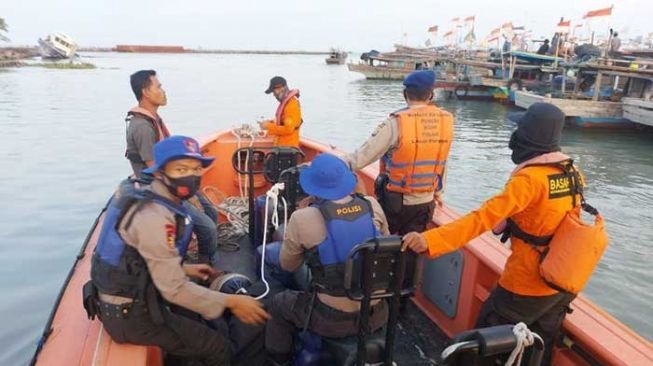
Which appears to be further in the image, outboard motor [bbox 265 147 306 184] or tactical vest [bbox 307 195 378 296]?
outboard motor [bbox 265 147 306 184]

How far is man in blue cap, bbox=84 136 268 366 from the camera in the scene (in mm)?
1916

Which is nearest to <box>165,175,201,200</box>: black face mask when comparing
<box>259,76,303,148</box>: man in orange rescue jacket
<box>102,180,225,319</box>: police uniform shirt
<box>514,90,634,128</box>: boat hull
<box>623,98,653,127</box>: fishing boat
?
<box>102,180,225,319</box>: police uniform shirt

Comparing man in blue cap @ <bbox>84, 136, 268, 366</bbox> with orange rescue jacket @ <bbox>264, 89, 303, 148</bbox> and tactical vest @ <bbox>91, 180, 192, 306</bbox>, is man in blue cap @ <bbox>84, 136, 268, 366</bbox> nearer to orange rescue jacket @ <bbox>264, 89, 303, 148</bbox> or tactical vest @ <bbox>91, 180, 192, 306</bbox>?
tactical vest @ <bbox>91, 180, 192, 306</bbox>

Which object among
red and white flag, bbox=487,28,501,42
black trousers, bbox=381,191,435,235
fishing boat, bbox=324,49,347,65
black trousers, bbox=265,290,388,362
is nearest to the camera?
black trousers, bbox=265,290,388,362

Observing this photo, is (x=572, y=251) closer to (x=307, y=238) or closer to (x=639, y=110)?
(x=307, y=238)

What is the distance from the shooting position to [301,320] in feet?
7.76

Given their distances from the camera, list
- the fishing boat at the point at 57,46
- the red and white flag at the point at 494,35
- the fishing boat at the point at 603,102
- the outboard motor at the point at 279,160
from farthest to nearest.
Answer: the fishing boat at the point at 57,46, the red and white flag at the point at 494,35, the fishing boat at the point at 603,102, the outboard motor at the point at 279,160

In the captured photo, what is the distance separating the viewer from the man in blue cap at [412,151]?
3.09 meters

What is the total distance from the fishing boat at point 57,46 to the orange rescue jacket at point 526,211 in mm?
79392

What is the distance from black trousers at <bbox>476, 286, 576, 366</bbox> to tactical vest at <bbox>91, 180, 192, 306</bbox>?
156cm

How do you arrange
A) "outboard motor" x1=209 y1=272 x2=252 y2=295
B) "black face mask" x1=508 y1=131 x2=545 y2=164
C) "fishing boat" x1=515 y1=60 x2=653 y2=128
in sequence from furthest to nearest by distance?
1. "fishing boat" x1=515 y1=60 x2=653 y2=128
2. "outboard motor" x1=209 y1=272 x2=252 y2=295
3. "black face mask" x1=508 y1=131 x2=545 y2=164

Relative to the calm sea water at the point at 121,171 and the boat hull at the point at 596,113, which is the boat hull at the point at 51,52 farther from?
the boat hull at the point at 596,113

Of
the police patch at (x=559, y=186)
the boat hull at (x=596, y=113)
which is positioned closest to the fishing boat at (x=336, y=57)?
the boat hull at (x=596, y=113)

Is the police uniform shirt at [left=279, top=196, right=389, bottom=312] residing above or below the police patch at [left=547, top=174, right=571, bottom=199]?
below
